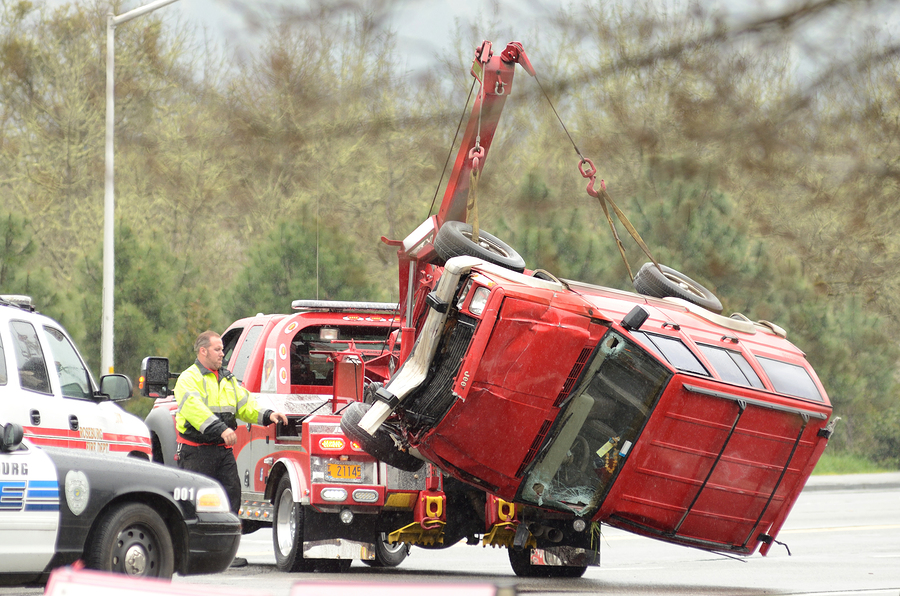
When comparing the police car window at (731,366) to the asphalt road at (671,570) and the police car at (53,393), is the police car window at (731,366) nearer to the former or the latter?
the asphalt road at (671,570)

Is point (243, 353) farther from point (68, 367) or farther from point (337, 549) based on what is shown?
point (337, 549)

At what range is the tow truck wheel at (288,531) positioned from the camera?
1029 cm

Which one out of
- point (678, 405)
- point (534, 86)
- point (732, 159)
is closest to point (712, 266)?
point (732, 159)

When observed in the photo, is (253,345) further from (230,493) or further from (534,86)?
(534,86)

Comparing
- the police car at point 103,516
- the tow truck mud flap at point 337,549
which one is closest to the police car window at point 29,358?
the police car at point 103,516

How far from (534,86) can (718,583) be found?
8.81 m

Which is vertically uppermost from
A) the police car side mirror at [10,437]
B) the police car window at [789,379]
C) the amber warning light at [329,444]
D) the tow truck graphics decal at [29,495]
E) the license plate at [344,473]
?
the police car window at [789,379]

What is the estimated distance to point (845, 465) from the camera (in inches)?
1153

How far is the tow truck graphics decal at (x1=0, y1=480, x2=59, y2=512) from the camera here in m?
7.37

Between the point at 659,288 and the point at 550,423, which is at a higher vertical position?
the point at 659,288

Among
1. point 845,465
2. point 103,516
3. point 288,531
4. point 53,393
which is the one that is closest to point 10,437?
point 103,516

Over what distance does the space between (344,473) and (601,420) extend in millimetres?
2198

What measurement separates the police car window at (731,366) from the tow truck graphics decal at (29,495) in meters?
4.58

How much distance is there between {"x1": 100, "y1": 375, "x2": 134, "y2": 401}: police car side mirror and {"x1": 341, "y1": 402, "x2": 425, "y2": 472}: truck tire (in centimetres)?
212
